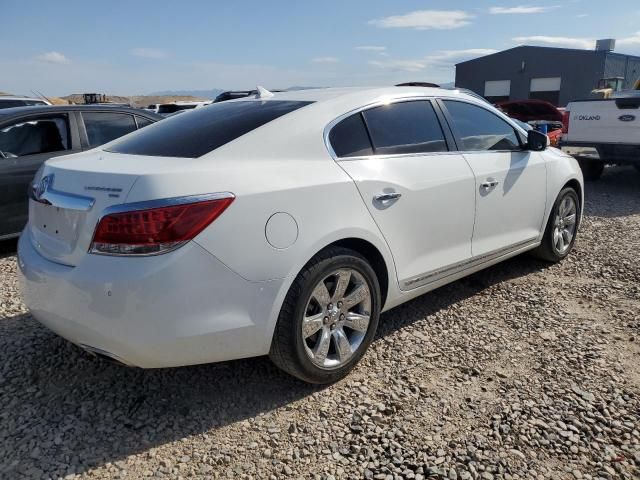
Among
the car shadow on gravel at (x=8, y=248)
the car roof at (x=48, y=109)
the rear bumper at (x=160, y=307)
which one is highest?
the car roof at (x=48, y=109)

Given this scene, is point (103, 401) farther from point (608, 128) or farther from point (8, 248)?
point (608, 128)

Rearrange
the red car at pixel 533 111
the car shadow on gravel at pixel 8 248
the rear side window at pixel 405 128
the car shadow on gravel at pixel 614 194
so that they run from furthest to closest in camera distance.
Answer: the red car at pixel 533 111 → the car shadow on gravel at pixel 614 194 → the car shadow on gravel at pixel 8 248 → the rear side window at pixel 405 128

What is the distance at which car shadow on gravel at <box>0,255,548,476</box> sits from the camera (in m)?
2.49

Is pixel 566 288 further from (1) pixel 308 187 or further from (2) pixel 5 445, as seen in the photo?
(2) pixel 5 445

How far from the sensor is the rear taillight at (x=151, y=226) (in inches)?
89.9

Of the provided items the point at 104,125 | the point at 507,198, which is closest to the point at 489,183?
the point at 507,198

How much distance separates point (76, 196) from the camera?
2.52 m

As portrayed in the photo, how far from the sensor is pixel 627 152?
8.13 m

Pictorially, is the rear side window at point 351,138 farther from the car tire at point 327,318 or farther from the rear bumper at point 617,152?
the rear bumper at point 617,152

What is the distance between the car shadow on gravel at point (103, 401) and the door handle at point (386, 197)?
1.01 m

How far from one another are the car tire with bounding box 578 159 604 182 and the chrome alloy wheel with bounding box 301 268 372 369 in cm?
798

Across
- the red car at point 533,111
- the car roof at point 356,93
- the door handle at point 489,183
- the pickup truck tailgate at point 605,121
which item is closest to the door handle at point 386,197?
the car roof at point 356,93

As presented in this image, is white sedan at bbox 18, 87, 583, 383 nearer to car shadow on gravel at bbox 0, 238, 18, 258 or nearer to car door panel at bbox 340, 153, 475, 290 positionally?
car door panel at bbox 340, 153, 475, 290

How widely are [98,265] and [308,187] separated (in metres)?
1.04
